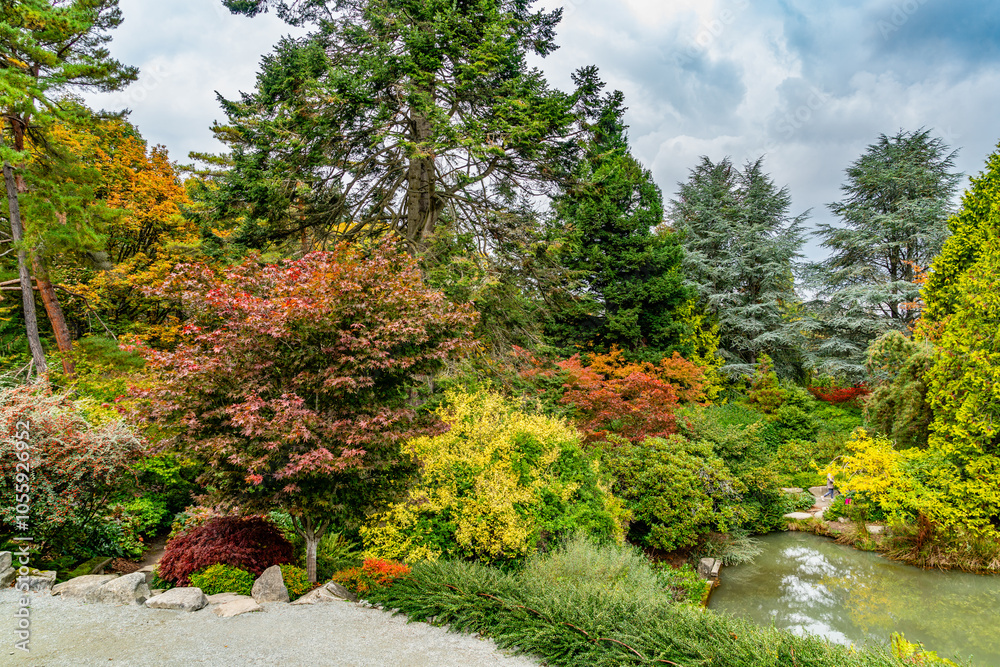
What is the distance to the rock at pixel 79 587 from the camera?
4.55m

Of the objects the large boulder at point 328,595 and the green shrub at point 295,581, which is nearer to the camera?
the large boulder at point 328,595

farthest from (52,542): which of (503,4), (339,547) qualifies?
(503,4)

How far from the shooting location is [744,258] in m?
19.2

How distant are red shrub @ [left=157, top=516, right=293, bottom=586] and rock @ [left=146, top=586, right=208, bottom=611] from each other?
46cm

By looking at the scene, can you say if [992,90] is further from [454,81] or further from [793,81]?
[454,81]

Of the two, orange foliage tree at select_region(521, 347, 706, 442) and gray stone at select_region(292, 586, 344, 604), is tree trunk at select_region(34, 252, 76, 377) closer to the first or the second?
gray stone at select_region(292, 586, 344, 604)

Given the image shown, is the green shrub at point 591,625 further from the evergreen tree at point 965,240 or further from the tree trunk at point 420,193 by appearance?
the evergreen tree at point 965,240

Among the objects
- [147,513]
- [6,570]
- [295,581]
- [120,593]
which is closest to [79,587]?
[120,593]

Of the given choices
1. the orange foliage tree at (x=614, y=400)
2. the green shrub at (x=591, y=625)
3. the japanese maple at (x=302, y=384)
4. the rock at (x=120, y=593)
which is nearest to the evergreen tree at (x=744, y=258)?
the orange foliage tree at (x=614, y=400)

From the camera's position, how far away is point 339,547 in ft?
20.4

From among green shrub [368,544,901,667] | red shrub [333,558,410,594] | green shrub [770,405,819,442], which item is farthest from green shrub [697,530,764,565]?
green shrub [770,405,819,442]

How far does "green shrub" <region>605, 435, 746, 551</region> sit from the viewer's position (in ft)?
26.3

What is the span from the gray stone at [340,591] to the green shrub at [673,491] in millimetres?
5125

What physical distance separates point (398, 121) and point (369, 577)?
8.32 m
